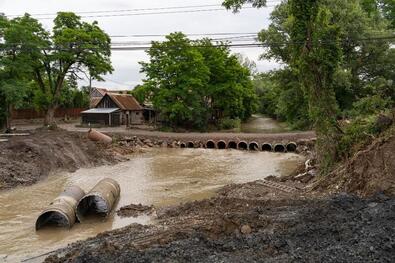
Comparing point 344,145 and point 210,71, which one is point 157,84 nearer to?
point 210,71

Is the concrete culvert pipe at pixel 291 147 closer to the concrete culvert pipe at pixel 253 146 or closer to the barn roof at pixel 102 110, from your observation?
the concrete culvert pipe at pixel 253 146

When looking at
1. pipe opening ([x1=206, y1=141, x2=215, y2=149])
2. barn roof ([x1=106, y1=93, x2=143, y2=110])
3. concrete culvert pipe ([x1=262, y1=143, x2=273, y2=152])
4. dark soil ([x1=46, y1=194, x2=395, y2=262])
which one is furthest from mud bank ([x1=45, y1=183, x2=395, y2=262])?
barn roof ([x1=106, y1=93, x2=143, y2=110])

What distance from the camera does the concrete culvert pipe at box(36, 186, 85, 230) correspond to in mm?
13672

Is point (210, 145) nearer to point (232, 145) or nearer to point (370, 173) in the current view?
point (232, 145)

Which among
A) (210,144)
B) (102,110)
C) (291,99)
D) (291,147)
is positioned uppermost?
(291,99)

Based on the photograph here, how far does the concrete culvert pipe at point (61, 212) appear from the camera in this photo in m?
13.7

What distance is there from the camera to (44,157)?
2547cm

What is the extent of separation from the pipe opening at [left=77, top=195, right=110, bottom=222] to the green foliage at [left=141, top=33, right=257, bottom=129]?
27.9m

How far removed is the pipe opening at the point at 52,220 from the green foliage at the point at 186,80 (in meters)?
29.9

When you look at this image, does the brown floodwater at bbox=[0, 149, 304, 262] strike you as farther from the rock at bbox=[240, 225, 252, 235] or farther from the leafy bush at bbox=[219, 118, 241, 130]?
the leafy bush at bbox=[219, 118, 241, 130]

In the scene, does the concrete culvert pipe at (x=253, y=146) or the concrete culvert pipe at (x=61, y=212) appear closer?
the concrete culvert pipe at (x=61, y=212)

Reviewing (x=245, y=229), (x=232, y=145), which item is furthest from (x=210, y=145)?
(x=245, y=229)

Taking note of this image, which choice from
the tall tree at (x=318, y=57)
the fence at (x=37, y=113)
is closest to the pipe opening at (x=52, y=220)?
the tall tree at (x=318, y=57)

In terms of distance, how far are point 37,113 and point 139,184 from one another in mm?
40733
